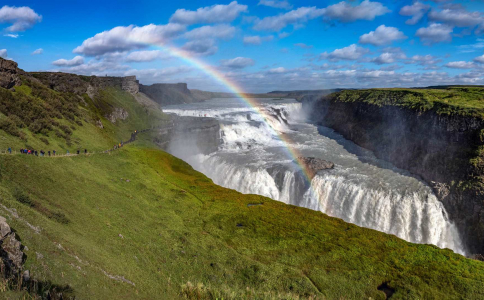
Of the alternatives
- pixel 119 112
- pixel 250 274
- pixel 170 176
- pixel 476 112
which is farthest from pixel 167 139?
pixel 476 112

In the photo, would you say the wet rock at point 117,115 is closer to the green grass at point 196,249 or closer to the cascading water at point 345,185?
the cascading water at point 345,185

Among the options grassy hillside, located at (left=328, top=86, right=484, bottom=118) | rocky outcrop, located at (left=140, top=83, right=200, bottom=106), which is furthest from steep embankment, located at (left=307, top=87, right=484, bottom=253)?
rocky outcrop, located at (left=140, top=83, right=200, bottom=106)

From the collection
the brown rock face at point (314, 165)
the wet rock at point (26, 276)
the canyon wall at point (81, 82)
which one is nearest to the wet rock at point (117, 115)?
the canyon wall at point (81, 82)

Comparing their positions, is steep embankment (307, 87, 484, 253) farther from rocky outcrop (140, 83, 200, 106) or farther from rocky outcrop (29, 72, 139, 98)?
rocky outcrop (140, 83, 200, 106)

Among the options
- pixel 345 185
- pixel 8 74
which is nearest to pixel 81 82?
pixel 8 74

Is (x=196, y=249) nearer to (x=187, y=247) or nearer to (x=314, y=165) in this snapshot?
(x=187, y=247)

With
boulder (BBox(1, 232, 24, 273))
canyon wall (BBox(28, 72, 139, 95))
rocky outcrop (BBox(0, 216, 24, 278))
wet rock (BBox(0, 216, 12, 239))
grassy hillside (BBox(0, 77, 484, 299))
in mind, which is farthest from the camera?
canyon wall (BBox(28, 72, 139, 95))
